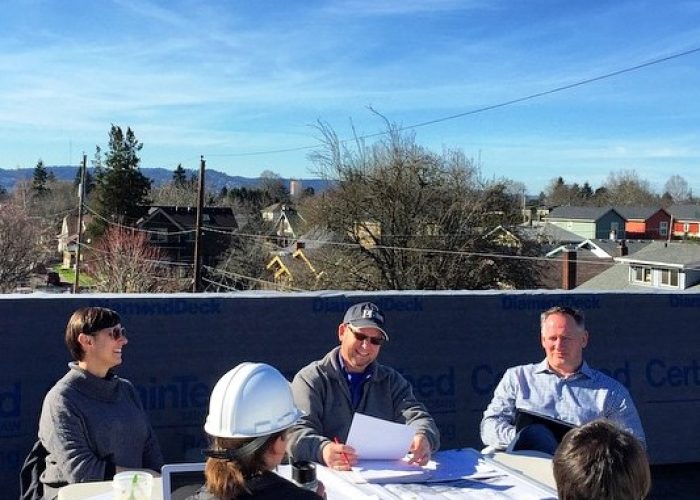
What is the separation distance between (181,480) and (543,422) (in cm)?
174

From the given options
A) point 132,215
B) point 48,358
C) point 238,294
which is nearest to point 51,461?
point 48,358

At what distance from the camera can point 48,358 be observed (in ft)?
14.8

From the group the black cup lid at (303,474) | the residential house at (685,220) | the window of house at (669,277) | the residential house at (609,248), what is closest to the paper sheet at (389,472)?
the black cup lid at (303,474)

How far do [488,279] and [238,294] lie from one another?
23.8 m

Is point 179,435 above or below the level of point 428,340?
below

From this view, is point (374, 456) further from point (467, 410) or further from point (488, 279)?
point (488, 279)

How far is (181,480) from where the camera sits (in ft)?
8.27

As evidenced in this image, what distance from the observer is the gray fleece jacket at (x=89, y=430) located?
3.28 meters

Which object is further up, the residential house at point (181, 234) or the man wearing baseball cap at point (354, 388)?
the residential house at point (181, 234)

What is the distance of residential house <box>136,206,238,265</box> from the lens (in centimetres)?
5230

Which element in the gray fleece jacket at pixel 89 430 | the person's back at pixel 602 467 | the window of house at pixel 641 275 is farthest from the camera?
the window of house at pixel 641 275

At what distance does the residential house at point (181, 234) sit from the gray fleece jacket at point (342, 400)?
1894 inches

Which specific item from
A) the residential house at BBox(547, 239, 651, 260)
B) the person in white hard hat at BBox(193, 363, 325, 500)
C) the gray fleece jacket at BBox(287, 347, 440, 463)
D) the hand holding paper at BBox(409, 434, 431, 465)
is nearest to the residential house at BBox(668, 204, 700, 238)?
the residential house at BBox(547, 239, 651, 260)

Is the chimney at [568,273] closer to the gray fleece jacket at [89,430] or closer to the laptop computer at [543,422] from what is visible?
the laptop computer at [543,422]
